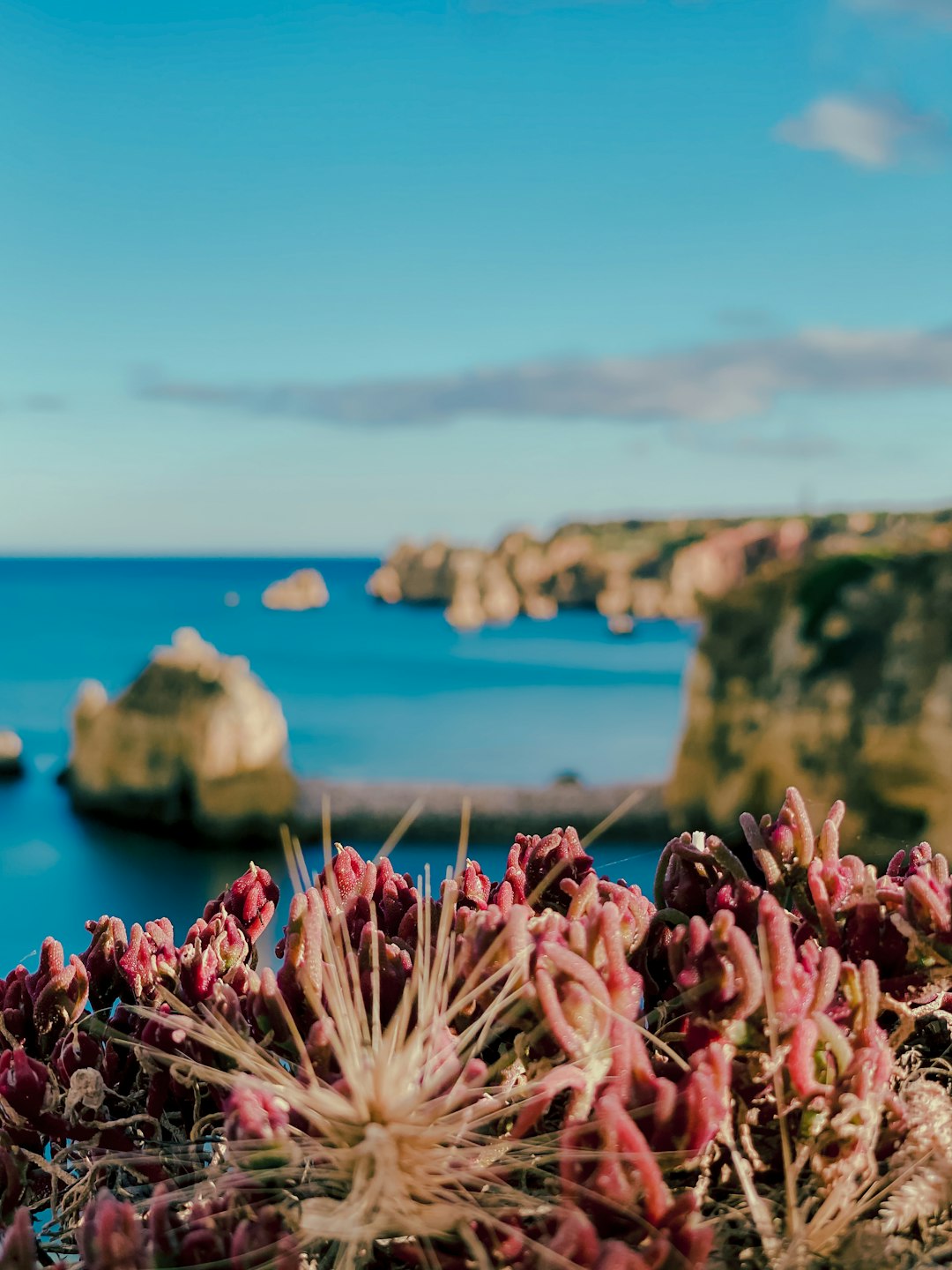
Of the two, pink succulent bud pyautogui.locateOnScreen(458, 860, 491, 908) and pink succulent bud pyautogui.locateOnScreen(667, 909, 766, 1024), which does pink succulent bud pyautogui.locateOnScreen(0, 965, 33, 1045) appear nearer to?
pink succulent bud pyautogui.locateOnScreen(458, 860, 491, 908)

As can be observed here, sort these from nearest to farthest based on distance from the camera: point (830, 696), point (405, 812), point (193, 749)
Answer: point (830, 696), point (193, 749), point (405, 812)

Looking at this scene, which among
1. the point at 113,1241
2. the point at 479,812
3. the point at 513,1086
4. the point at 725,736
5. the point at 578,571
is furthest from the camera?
the point at 578,571

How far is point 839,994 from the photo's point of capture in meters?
1.79

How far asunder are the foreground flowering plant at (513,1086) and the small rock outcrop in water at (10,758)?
39979mm

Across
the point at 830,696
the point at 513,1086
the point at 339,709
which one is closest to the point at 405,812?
the point at 830,696

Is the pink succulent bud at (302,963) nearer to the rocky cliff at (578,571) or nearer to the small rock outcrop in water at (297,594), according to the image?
the rocky cliff at (578,571)

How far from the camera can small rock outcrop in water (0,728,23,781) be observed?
1529 inches

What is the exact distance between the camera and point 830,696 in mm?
22047

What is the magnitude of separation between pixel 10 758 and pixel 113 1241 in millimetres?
42074

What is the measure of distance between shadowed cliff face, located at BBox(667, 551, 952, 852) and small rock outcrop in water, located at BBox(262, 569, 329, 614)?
305ft

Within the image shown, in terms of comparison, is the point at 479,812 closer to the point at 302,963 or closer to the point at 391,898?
the point at 391,898

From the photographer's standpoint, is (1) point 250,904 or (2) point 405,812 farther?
(2) point 405,812

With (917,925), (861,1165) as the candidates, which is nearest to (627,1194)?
(861,1165)

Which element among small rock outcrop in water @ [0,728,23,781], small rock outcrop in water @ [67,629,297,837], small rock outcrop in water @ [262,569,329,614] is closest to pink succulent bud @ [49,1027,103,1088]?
small rock outcrop in water @ [67,629,297,837]
